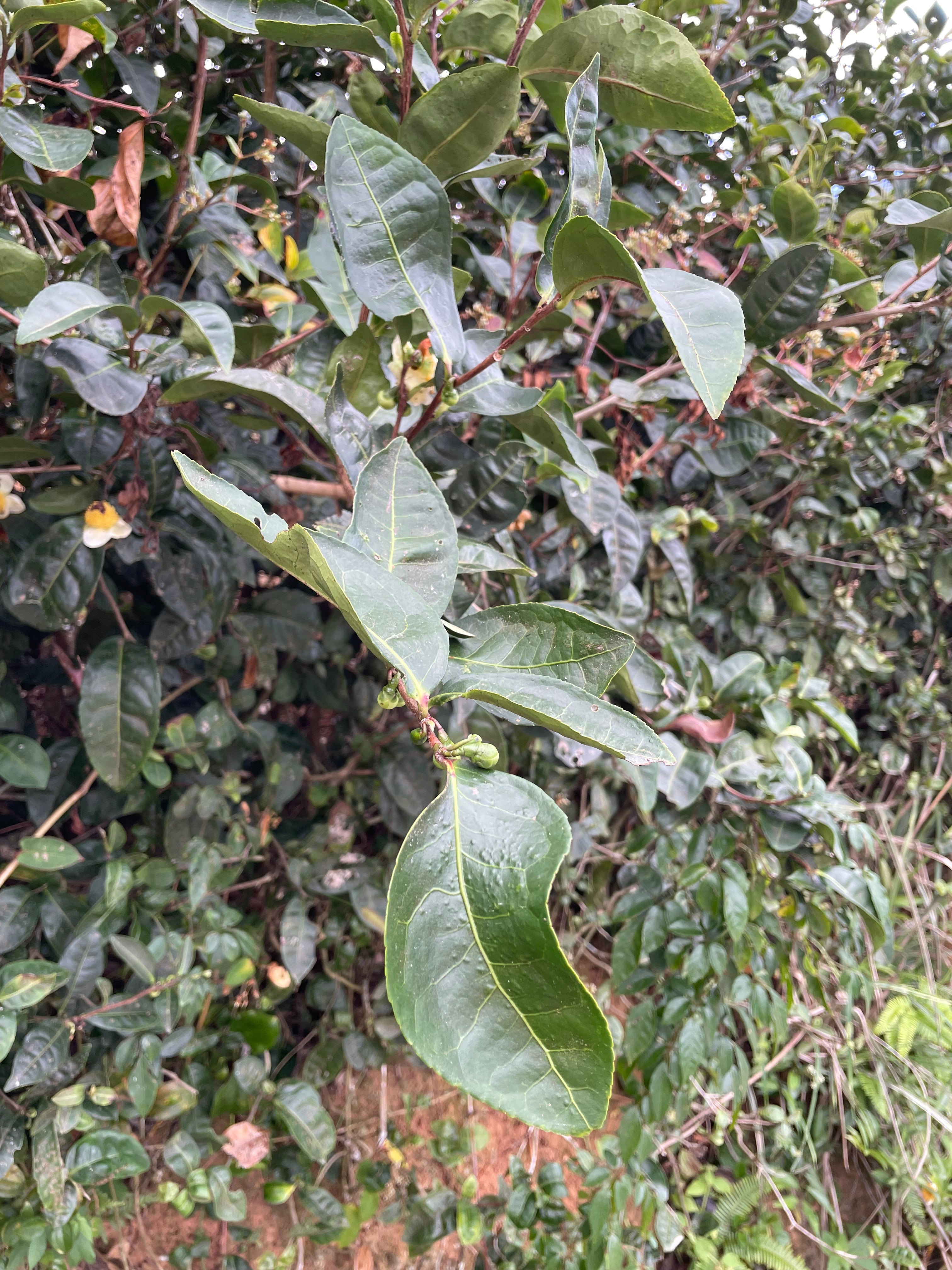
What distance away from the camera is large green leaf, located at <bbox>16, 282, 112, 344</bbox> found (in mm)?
512

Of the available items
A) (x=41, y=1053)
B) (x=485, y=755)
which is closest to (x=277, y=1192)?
(x=41, y=1053)

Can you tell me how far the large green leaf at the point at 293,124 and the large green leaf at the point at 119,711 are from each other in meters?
0.54

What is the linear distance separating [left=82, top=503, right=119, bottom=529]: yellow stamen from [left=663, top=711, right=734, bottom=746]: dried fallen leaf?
76 cm

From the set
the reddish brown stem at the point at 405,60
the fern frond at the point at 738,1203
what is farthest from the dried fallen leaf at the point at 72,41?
the fern frond at the point at 738,1203

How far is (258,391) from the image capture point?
1.95 ft

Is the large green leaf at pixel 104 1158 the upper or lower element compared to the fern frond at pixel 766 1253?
upper

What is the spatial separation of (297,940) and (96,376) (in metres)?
0.80

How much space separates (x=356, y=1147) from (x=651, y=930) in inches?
25.6

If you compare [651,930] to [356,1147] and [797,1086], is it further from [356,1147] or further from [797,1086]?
[797,1086]

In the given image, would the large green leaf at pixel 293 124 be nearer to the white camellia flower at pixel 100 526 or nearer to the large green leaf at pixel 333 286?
the large green leaf at pixel 333 286

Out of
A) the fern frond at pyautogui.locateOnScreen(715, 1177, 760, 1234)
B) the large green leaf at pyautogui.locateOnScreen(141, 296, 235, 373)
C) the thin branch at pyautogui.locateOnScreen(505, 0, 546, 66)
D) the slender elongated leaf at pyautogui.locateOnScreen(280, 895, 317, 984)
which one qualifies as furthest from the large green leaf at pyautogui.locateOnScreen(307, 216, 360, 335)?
the fern frond at pyautogui.locateOnScreen(715, 1177, 760, 1234)

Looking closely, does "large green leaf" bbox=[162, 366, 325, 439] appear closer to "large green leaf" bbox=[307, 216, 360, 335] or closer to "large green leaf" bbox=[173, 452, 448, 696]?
"large green leaf" bbox=[307, 216, 360, 335]

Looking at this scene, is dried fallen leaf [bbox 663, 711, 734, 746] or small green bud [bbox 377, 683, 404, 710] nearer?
small green bud [bbox 377, 683, 404, 710]

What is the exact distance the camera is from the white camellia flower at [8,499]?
0.70 m
